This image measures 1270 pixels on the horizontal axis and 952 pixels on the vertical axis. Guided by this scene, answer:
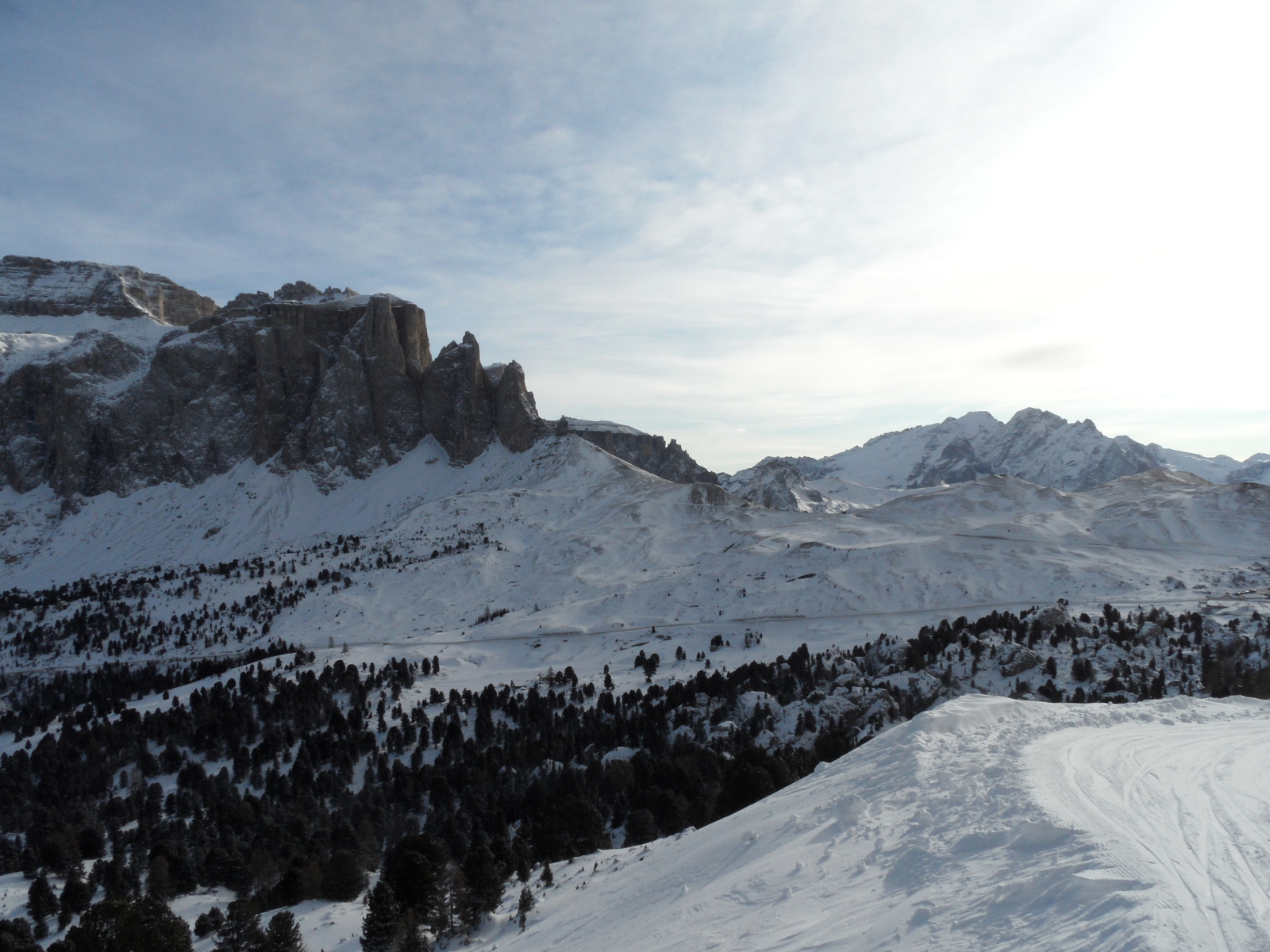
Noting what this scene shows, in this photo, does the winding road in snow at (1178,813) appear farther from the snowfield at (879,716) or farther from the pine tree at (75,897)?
the pine tree at (75,897)

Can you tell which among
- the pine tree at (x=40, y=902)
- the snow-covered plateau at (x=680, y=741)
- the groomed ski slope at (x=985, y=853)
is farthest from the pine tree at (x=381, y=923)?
the pine tree at (x=40, y=902)

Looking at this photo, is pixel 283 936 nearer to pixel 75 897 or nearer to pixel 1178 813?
pixel 75 897

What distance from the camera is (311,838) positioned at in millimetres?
74438

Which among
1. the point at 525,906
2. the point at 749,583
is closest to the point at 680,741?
the point at 525,906

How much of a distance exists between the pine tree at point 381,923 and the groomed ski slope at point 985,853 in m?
5.47

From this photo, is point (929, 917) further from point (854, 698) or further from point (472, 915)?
point (854, 698)

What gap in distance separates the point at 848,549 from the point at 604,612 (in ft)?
181

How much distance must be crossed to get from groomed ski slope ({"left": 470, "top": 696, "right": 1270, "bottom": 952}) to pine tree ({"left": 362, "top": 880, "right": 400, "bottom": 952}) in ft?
17.9

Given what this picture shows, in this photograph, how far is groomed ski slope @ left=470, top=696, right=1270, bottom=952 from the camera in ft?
60.8

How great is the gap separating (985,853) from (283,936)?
4005cm

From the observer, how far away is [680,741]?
89.4 m

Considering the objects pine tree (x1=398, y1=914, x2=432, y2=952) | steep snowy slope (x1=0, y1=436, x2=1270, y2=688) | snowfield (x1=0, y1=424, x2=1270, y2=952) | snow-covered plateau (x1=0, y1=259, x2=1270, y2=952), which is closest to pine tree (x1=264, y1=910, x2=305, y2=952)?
snow-covered plateau (x1=0, y1=259, x2=1270, y2=952)

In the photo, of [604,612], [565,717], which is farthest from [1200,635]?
[604,612]

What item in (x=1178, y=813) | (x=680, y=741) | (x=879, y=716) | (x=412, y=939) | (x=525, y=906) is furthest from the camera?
(x=680, y=741)
